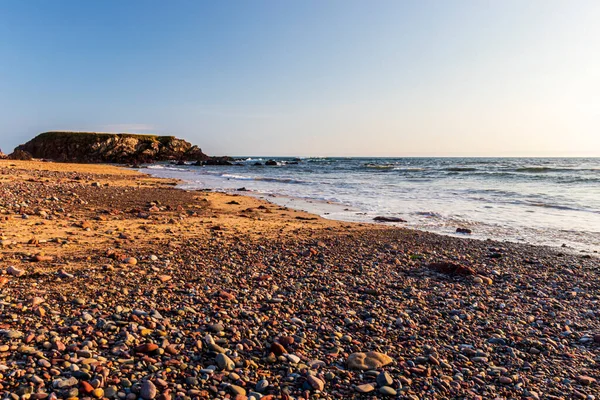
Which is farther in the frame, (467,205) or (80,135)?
(80,135)

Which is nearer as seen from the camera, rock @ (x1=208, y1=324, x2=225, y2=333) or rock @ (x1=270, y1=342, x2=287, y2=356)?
rock @ (x1=270, y1=342, x2=287, y2=356)

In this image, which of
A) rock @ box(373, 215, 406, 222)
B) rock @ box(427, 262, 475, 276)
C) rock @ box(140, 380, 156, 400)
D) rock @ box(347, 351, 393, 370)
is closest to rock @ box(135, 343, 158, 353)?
rock @ box(140, 380, 156, 400)

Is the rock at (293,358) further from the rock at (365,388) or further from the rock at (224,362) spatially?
the rock at (365,388)

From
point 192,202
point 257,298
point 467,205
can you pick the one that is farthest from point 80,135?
point 257,298

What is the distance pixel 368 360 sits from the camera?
392 cm

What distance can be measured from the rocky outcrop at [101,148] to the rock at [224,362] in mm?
77366

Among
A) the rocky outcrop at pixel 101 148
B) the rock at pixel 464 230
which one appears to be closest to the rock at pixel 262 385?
the rock at pixel 464 230

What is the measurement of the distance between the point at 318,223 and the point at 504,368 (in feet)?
29.2

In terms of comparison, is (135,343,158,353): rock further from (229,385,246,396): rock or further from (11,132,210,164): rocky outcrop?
(11,132,210,164): rocky outcrop

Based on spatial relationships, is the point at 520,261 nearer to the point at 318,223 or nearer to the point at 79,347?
the point at 318,223

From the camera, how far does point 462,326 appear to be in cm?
493

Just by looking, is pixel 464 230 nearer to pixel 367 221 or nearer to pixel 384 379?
pixel 367 221

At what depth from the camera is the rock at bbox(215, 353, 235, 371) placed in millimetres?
3609

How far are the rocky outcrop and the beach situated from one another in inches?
2901
